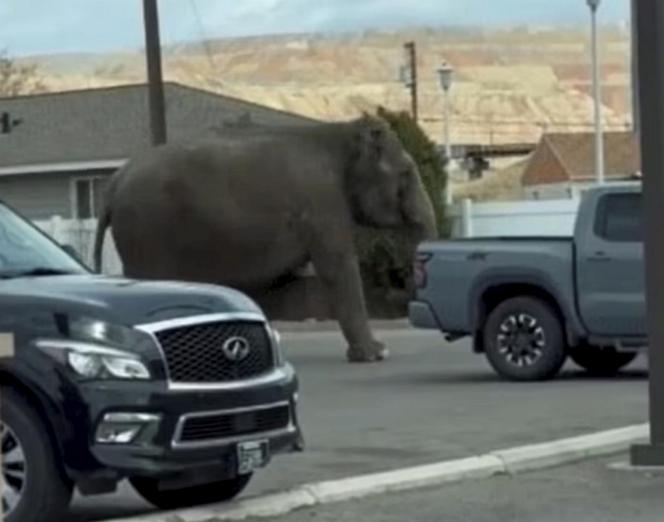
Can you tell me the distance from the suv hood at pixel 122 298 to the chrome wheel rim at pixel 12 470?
0.72m

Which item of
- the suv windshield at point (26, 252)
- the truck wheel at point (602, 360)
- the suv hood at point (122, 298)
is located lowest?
the truck wheel at point (602, 360)

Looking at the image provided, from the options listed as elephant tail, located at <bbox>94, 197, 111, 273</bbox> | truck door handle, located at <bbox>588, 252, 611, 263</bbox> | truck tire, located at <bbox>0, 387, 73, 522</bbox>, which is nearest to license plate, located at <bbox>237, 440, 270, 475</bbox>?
truck tire, located at <bbox>0, 387, 73, 522</bbox>

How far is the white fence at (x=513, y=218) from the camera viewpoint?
36.4 m

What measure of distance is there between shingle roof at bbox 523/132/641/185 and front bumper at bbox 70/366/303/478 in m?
60.6

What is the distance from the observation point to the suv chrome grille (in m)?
11.1

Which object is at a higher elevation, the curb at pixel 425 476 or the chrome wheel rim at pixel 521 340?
the curb at pixel 425 476

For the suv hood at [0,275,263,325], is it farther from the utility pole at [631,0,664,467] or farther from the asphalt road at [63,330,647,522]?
the utility pole at [631,0,664,467]

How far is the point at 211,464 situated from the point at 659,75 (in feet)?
14.2

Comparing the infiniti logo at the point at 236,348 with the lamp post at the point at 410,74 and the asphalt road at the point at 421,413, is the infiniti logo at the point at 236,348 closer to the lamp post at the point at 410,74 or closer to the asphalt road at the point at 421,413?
the asphalt road at the point at 421,413

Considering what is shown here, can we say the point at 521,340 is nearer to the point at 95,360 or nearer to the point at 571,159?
the point at 95,360

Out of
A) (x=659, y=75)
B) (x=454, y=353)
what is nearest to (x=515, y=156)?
(x=454, y=353)

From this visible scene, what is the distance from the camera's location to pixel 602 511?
1203 cm

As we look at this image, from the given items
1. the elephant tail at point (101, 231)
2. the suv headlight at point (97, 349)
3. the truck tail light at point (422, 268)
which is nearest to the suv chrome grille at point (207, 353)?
the suv headlight at point (97, 349)

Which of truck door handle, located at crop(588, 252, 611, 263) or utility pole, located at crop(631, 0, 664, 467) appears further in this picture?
truck door handle, located at crop(588, 252, 611, 263)
